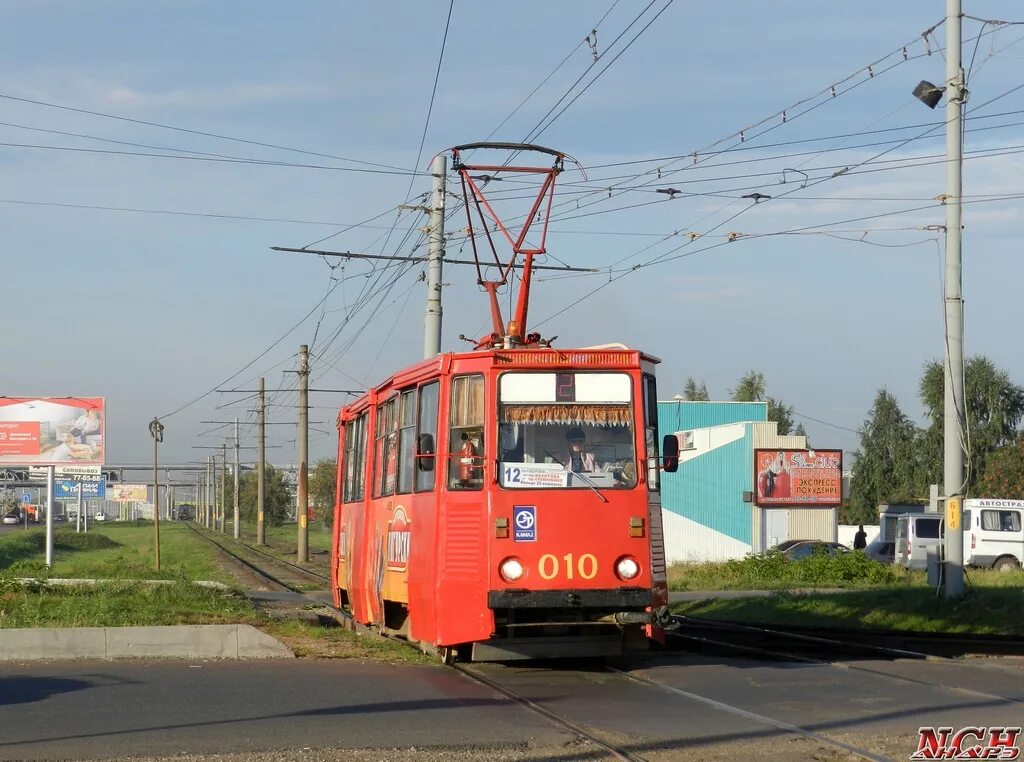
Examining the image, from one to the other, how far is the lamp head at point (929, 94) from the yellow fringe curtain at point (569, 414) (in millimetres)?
9149

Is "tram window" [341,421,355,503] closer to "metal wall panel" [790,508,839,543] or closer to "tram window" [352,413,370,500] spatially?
"tram window" [352,413,370,500]

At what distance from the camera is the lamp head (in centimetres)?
1870

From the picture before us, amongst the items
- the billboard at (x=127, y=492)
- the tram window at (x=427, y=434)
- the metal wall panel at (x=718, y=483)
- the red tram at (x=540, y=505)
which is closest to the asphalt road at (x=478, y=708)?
the red tram at (x=540, y=505)

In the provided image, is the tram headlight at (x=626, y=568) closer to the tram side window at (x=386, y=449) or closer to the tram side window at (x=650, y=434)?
the tram side window at (x=650, y=434)

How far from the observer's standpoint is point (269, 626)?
1553cm

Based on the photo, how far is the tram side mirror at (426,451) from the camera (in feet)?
40.9

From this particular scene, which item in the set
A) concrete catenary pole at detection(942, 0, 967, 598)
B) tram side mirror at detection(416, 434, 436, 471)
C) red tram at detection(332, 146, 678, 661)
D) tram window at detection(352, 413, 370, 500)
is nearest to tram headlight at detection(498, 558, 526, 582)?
red tram at detection(332, 146, 678, 661)

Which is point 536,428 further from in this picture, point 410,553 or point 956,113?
point 956,113

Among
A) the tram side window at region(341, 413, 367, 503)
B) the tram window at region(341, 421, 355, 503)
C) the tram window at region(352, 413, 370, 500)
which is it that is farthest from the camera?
the tram window at region(341, 421, 355, 503)

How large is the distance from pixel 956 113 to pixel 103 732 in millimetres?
14785

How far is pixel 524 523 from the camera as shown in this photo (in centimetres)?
1188

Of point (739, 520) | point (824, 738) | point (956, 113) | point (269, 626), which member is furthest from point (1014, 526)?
point (824, 738)

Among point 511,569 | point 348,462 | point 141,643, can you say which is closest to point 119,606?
point 141,643

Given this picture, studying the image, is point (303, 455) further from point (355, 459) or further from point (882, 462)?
point (882, 462)
